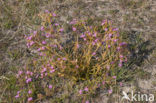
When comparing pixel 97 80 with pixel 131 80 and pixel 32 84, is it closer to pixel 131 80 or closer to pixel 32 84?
pixel 131 80

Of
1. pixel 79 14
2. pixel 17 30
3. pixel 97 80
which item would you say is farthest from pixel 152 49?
pixel 17 30

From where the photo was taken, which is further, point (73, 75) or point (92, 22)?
point (92, 22)

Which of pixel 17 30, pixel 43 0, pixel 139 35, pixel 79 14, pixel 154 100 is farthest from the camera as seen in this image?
pixel 43 0

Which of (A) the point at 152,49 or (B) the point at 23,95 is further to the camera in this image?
(A) the point at 152,49

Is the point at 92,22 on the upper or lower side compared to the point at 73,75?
upper

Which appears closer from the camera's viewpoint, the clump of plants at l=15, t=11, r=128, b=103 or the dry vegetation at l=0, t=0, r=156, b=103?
the clump of plants at l=15, t=11, r=128, b=103

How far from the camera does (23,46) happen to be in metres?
3.33

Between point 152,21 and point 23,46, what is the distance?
7.55ft

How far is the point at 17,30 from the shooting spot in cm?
357

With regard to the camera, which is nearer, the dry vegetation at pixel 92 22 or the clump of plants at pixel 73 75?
the clump of plants at pixel 73 75

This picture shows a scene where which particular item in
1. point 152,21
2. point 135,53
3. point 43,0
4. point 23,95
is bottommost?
point 23,95

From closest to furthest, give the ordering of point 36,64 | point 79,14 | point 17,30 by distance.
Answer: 1. point 36,64
2. point 17,30
3. point 79,14

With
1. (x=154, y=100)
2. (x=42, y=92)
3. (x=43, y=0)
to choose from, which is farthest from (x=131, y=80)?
(x=43, y=0)

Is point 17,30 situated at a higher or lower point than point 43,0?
lower
